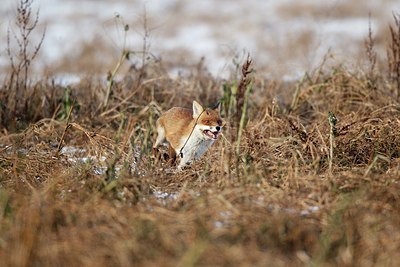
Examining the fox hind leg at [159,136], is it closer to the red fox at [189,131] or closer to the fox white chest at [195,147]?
the red fox at [189,131]

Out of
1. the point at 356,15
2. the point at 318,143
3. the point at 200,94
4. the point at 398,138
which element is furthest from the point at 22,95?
the point at 356,15

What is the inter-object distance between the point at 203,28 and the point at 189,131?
40.4 ft

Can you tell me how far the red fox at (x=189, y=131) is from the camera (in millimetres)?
5344

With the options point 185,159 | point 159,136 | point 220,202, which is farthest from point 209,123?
point 220,202

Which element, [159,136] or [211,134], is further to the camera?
[159,136]

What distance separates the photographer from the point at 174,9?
66.4ft

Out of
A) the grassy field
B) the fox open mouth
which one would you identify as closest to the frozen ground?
the fox open mouth

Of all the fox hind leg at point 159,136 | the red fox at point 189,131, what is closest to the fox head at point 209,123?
the red fox at point 189,131

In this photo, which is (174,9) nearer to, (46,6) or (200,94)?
(46,6)

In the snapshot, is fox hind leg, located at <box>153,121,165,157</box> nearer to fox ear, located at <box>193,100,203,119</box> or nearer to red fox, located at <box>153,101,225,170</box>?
red fox, located at <box>153,101,225,170</box>

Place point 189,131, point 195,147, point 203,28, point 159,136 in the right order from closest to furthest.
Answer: point 195,147, point 189,131, point 159,136, point 203,28

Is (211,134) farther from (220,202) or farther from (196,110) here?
(220,202)

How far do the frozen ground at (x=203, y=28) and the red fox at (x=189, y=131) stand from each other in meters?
5.63

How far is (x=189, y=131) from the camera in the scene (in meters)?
5.62
